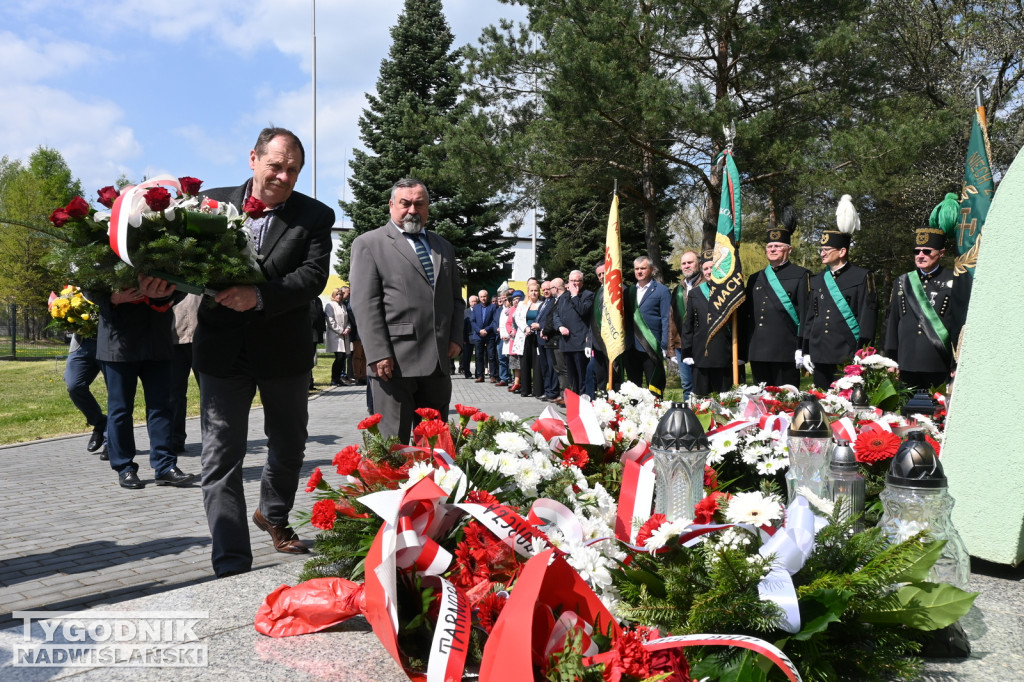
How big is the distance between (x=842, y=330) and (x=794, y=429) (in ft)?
15.4

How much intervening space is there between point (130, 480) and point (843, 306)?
641 centimetres

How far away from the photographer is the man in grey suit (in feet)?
15.3


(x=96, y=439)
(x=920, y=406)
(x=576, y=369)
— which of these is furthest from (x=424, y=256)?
(x=576, y=369)

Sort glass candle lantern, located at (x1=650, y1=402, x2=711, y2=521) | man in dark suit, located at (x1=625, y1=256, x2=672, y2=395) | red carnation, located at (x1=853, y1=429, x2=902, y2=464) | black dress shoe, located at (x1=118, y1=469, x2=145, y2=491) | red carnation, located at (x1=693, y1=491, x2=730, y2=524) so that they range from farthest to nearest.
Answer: man in dark suit, located at (x1=625, y1=256, x2=672, y2=395), black dress shoe, located at (x1=118, y1=469, x2=145, y2=491), red carnation, located at (x1=853, y1=429, x2=902, y2=464), glass candle lantern, located at (x1=650, y1=402, x2=711, y2=521), red carnation, located at (x1=693, y1=491, x2=730, y2=524)

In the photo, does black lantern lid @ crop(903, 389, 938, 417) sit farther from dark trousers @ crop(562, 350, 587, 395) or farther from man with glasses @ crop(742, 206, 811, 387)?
dark trousers @ crop(562, 350, 587, 395)

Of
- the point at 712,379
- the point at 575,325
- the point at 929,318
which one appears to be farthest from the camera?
the point at 575,325

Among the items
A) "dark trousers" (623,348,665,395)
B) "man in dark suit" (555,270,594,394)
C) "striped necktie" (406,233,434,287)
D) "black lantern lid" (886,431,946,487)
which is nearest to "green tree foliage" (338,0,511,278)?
"man in dark suit" (555,270,594,394)

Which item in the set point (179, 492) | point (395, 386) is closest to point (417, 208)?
point (395, 386)

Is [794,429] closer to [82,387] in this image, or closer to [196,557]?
[196,557]

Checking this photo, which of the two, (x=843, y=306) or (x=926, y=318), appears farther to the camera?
(x=843, y=306)

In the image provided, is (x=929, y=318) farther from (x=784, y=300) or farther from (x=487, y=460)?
(x=487, y=460)

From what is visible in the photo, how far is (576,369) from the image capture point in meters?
12.7

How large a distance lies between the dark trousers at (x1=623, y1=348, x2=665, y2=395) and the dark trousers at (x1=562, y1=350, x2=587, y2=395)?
1606 millimetres

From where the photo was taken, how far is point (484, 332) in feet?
60.8
